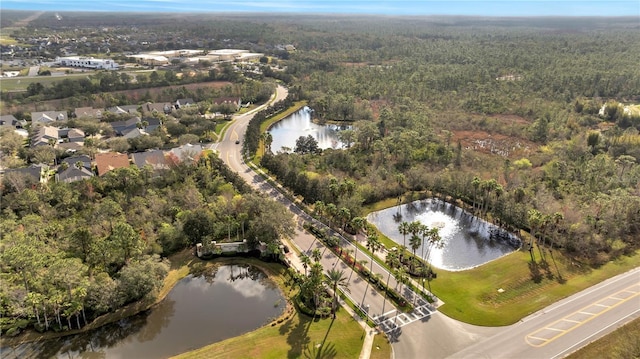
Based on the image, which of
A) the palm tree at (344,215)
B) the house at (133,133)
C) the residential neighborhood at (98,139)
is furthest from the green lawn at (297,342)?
the house at (133,133)

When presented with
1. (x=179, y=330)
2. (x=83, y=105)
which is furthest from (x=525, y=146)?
(x=83, y=105)

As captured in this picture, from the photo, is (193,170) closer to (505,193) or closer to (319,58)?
(505,193)

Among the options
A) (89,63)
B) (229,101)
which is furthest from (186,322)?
(89,63)

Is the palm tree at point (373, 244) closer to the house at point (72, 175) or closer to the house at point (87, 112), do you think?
the house at point (72, 175)

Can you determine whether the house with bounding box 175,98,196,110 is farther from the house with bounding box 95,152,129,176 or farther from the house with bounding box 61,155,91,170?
the house with bounding box 95,152,129,176

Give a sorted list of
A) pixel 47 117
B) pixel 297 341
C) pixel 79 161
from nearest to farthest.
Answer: pixel 297 341 < pixel 79 161 < pixel 47 117

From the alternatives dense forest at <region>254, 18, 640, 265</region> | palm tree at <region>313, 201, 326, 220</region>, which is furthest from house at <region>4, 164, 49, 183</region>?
palm tree at <region>313, 201, 326, 220</region>

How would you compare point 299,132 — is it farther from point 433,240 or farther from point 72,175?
point 433,240
